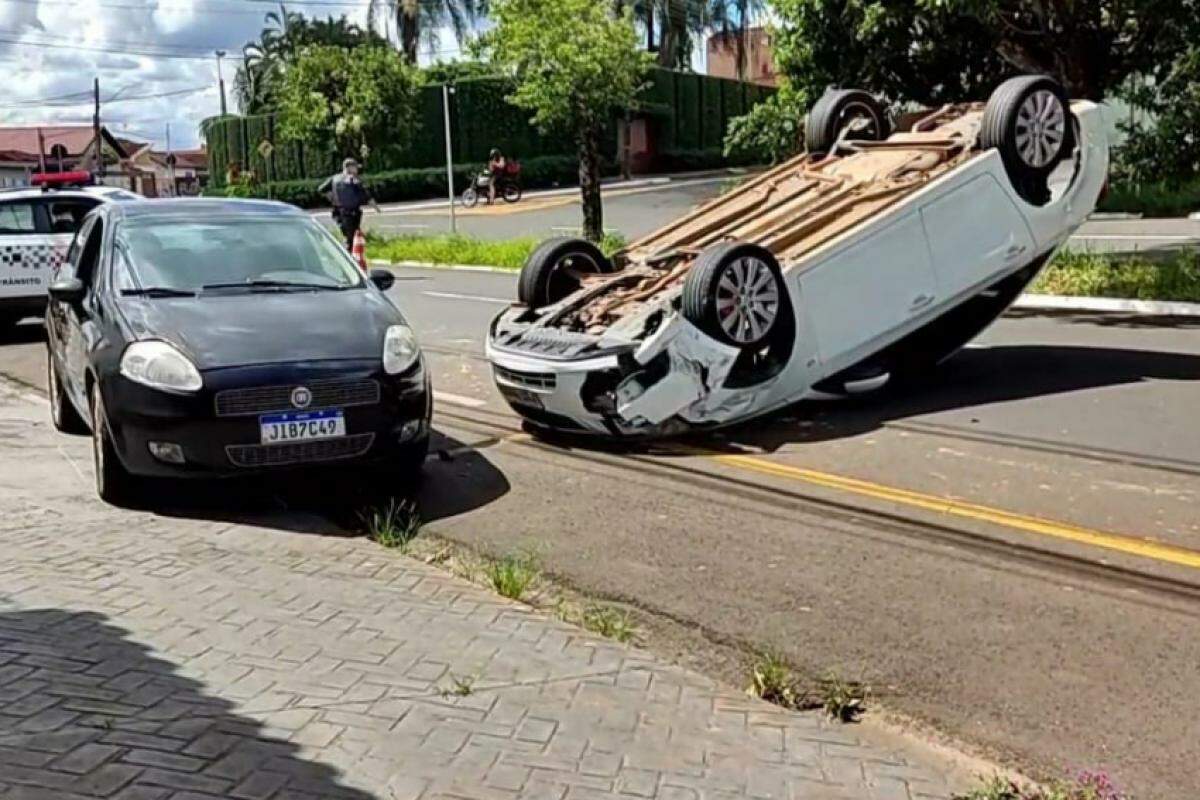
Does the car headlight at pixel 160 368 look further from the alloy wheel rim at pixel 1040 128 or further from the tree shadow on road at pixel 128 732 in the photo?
the alloy wheel rim at pixel 1040 128

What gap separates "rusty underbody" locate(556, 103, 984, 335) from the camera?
857cm

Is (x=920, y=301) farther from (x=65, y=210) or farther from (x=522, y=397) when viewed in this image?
(x=65, y=210)

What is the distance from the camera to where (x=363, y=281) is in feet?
25.5

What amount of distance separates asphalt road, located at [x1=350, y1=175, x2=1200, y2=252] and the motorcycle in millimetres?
485

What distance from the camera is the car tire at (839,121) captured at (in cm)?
1055

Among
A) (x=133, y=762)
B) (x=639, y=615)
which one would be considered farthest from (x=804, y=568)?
(x=133, y=762)

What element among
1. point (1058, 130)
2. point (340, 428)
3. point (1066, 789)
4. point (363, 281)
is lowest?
point (1066, 789)

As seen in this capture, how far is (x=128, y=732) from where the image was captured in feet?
12.4

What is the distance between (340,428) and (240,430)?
487 mm

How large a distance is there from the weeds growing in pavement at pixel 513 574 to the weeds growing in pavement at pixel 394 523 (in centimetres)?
56

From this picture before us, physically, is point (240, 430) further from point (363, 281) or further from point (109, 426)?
point (363, 281)

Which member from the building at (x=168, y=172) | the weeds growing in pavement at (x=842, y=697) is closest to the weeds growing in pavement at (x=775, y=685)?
the weeds growing in pavement at (x=842, y=697)

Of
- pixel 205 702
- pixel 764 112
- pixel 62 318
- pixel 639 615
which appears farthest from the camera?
pixel 764 112

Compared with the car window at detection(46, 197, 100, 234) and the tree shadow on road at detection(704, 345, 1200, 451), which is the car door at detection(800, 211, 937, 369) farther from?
the car window at detection(46, 197, 100, 234)
